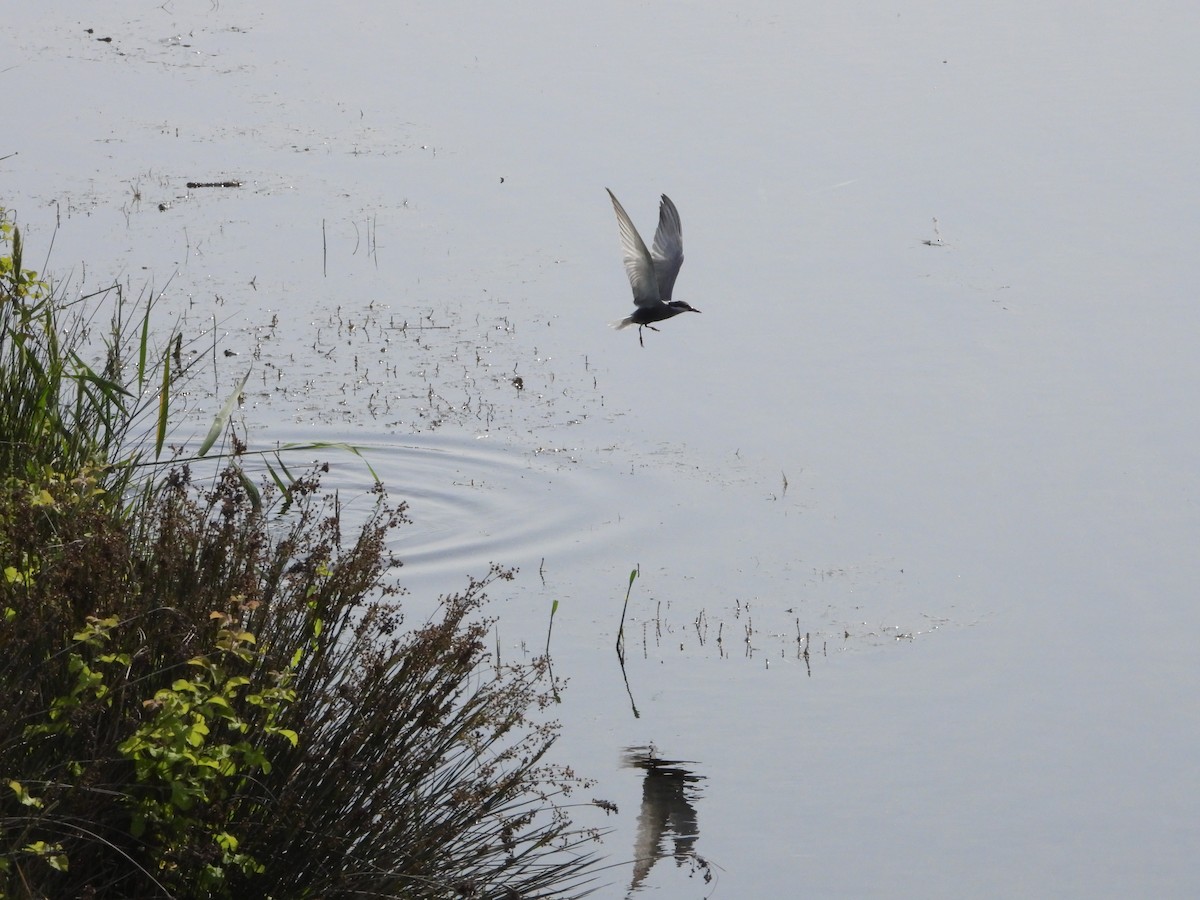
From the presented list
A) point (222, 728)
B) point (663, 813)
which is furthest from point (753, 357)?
point (222, 728)

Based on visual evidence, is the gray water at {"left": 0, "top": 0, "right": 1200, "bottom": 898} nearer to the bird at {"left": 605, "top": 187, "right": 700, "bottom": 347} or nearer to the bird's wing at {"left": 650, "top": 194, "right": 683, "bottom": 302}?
the bird at {"left": 605, "top": 187, "right": 700, "bottom": 347}

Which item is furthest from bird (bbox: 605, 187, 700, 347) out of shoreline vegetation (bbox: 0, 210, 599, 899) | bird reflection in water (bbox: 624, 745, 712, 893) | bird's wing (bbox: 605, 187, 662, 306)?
shoreline vegetation (bbox: 0, 210, 599, 899)

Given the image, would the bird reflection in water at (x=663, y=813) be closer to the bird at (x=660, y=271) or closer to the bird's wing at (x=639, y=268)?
the bird's wing at (x=639, y=268)

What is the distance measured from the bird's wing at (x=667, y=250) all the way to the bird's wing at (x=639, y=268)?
59 mm

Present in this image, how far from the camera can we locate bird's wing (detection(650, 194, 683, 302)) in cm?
805

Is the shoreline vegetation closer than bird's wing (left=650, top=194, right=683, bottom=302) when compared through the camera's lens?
Yes

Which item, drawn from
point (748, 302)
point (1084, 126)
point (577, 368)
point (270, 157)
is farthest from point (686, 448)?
point (1084, 126)

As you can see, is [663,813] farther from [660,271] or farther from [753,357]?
[753,357]

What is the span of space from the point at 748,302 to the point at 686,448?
2.34 metres

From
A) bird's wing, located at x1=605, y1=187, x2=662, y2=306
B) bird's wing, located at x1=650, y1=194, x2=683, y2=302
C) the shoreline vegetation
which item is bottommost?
the shoreline vegetation

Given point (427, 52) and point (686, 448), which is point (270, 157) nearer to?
point (427, 52)

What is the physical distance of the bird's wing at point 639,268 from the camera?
762cm

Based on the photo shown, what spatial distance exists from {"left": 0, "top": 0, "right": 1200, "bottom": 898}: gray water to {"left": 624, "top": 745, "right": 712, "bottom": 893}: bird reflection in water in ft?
0.05

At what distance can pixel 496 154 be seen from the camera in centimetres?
1353
